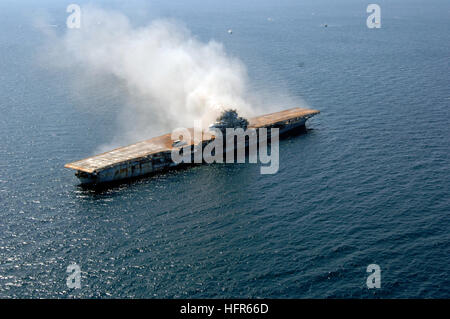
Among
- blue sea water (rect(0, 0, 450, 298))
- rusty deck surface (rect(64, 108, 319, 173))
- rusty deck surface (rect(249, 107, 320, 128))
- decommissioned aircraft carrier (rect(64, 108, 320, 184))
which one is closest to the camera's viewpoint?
blue sea water (rect(0, 0, 450, 298))

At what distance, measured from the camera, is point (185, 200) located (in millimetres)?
109812

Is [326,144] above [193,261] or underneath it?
above

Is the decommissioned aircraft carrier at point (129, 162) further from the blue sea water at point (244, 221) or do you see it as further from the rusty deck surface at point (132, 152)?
the blue sea water at point (244, 221)

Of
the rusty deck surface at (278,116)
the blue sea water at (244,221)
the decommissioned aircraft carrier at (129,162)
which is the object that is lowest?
the blue sea water at (244,221)

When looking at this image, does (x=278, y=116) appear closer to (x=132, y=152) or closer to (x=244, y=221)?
(x=132, y=152)

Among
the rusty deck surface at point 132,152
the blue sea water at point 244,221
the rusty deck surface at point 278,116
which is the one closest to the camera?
the blue sea water at point 244,221

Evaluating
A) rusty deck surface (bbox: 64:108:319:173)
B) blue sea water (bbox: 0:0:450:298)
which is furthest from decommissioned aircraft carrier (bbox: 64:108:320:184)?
blue sea water (bbox: 0:0:450:298)

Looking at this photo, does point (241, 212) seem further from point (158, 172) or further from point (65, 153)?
point (65, 153)

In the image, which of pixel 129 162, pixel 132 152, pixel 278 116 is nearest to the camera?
pixel 129 162

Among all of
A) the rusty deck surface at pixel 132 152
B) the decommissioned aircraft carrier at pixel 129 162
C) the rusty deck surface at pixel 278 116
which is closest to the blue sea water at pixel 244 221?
the decommissioned aircraft carrier at pixel 129 162

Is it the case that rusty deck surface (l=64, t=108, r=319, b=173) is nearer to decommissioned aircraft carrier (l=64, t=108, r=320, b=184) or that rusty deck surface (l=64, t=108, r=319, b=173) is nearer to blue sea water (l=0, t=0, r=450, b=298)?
decommissioned aircraft carrier (l=64, t=108, r=320, b=184)

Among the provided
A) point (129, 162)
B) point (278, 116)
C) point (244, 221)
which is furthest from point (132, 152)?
point (278, 116)

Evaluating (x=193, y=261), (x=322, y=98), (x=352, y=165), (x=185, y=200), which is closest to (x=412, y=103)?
(x=322, y=98)
